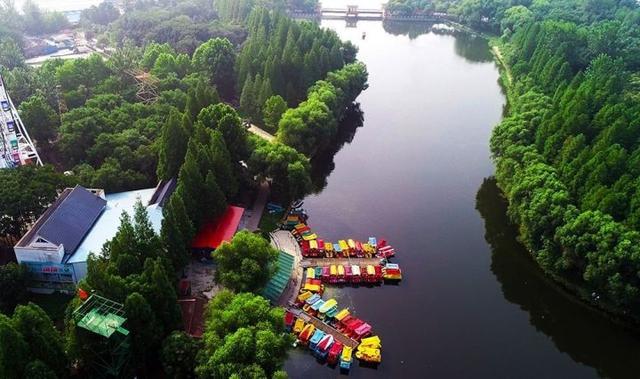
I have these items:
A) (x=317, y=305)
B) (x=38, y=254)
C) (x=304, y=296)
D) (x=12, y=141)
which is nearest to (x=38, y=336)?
(x=38, y=254)

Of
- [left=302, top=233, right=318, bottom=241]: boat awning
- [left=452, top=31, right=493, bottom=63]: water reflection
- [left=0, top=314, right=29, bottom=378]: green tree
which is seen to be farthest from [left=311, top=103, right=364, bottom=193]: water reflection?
[left=452, top=31, right=493, bottom=63]: water reflection

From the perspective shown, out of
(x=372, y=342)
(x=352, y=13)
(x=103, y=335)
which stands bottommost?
(x=352, y=13)

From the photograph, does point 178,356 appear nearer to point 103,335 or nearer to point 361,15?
point 103,335

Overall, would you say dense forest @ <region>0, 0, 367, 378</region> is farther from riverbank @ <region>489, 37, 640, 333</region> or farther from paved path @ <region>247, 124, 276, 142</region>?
riverbank @ <region>489, 37, 640, 333</region>

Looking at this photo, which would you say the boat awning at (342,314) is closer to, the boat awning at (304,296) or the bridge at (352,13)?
the boat awning at (304,296)

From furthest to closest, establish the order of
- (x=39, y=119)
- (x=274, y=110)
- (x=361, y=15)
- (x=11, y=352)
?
(x=361, y=15), (x=274, y=110), (x=39, y=119), (x=11, y=352)

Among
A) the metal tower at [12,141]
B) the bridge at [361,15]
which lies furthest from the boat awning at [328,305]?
the bridge at [361,15]

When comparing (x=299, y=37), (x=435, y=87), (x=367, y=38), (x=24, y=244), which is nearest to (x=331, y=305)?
(x=24, y=244)
